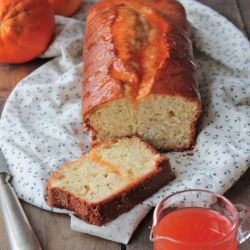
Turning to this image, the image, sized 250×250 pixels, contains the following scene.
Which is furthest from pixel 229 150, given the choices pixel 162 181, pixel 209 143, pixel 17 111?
pixel 17 111

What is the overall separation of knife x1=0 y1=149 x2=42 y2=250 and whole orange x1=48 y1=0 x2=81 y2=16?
42.4 inches

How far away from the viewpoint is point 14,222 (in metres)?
1.96

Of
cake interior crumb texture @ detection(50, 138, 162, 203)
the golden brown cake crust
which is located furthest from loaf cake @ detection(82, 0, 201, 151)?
cake interior crumb texture @ detection(50, 138, 162, 203)

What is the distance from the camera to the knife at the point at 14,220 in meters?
1.87

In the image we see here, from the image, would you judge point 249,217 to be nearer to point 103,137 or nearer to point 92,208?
point 92,208

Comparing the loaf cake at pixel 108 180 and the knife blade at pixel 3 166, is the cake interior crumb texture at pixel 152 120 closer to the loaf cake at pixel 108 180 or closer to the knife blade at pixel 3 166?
the loaf cake at pixel 108 180

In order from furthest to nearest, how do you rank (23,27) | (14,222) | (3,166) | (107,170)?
(23,27), (3,166), (107,170), (14,222)

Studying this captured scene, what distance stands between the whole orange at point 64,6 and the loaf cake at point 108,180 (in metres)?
1.07

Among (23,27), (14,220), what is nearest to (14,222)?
(14,220)

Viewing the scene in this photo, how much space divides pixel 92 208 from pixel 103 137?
0.43m

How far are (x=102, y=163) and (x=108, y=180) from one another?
0.31ft

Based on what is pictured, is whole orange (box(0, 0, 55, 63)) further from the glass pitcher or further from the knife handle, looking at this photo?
the glass pitcher

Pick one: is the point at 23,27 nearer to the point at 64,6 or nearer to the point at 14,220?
the point at 64,6

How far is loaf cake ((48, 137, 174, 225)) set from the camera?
195 centimetres
